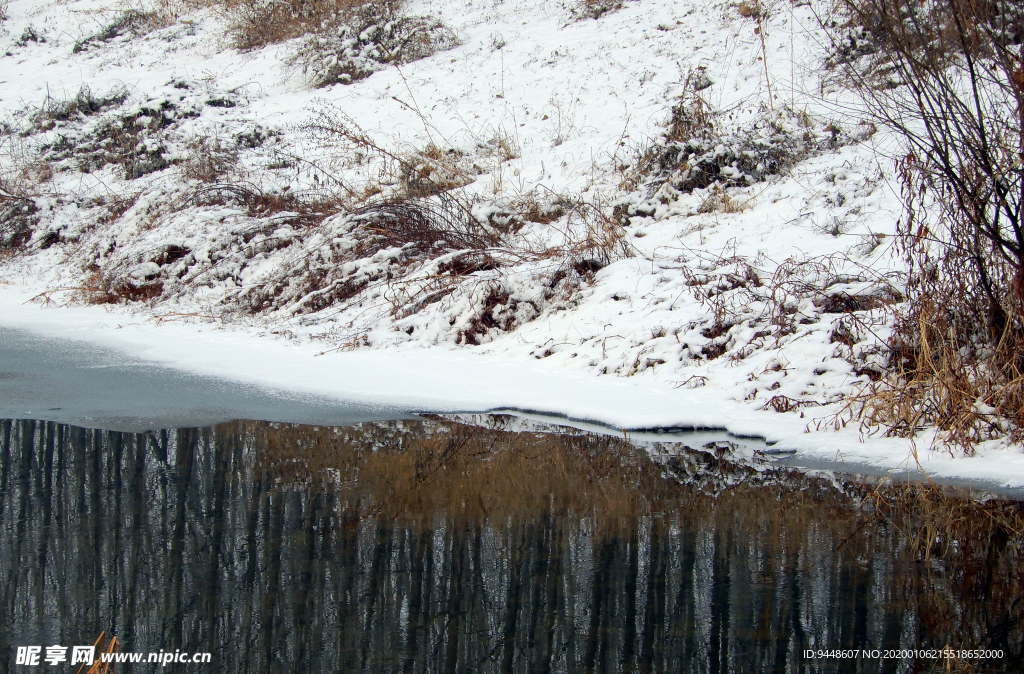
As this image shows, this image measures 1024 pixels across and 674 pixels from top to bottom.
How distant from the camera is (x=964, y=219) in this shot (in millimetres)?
5035

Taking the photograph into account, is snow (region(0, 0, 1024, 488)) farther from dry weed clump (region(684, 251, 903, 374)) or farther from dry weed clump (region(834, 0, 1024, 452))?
dry weed clump (region(834, 0, 1024, 452))

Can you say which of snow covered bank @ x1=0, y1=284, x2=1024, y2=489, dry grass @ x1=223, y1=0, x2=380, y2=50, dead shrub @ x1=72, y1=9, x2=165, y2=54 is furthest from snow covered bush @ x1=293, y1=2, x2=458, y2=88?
snow covered bank @ x1=0, y1=284, x2=1024, y2=489

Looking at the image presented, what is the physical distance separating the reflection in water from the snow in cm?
113

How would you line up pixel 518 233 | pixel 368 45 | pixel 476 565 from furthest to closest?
pixel 368 45, pixel 518 233, pixel 476 565

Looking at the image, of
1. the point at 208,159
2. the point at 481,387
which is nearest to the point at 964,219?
the point at 481,387

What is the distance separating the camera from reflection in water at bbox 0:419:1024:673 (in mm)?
2812

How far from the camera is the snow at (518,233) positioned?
6.29 metres

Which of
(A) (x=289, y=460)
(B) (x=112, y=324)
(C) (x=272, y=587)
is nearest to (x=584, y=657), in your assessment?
(C) (x=272, y=587)

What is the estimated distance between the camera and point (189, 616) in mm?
2955

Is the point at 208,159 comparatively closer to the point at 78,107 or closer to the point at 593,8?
the point at 78,107

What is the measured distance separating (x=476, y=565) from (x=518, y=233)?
6892 millimetres

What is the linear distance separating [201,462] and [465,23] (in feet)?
45.0

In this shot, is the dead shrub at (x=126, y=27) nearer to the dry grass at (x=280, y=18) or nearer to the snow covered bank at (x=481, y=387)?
the dry grass at (x=280, y=18)

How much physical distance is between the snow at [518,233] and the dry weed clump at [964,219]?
0.91ft
